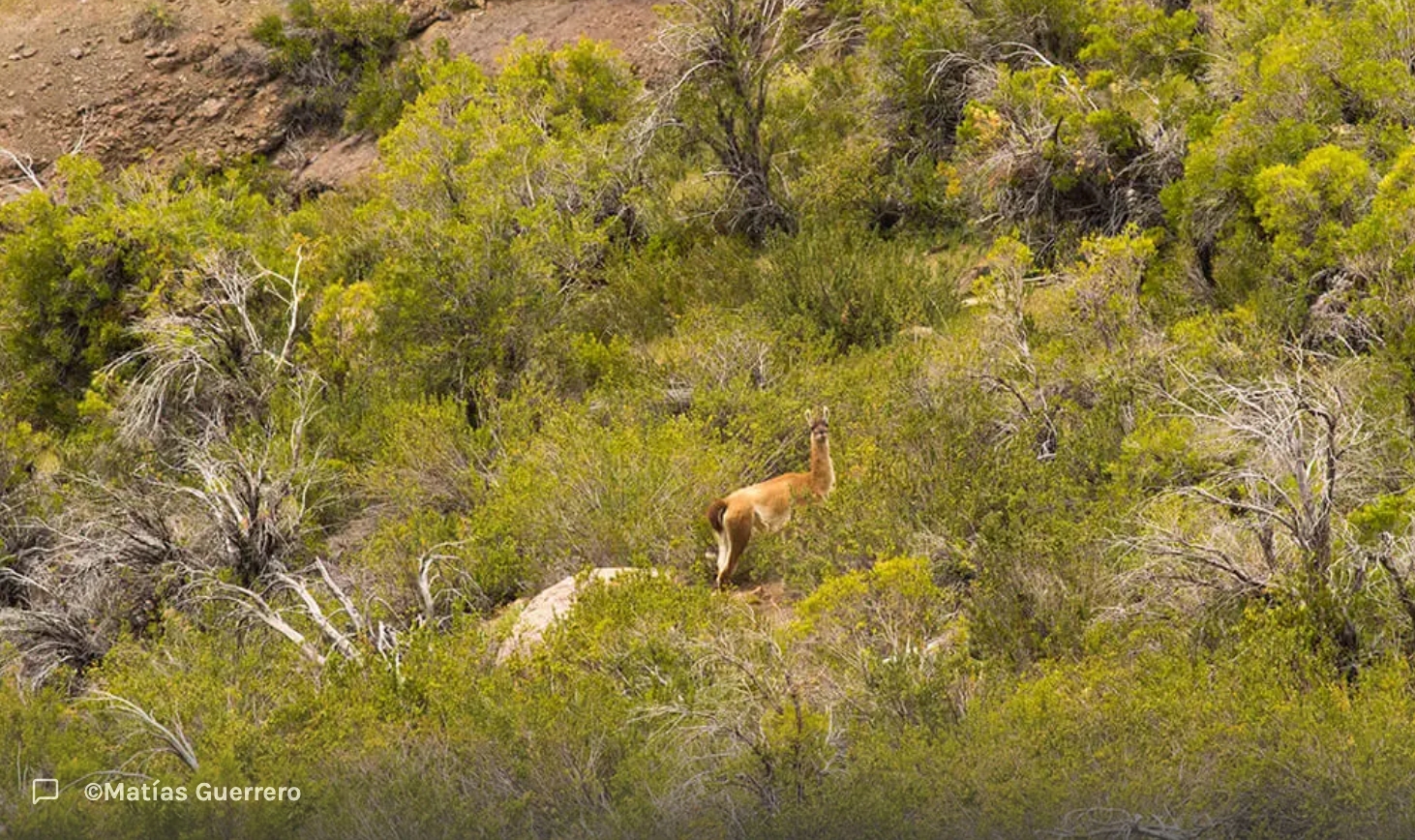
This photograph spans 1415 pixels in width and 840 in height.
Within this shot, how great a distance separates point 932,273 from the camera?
1633 cm

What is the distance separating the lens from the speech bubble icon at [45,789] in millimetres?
7993

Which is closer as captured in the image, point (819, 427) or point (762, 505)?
point (762, 505)

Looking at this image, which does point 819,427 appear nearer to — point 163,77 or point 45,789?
point 45,789

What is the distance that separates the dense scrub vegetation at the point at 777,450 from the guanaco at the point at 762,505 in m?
0.22

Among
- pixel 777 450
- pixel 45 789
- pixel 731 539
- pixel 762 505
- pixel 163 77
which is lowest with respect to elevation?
pixel 163 77

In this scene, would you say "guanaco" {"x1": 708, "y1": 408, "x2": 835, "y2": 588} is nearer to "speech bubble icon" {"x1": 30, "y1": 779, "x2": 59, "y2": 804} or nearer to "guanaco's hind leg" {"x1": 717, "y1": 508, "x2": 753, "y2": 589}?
"guanaco's hind leg" {"x1": 717, "y1": 508, "x2": 753, "y2": 589}

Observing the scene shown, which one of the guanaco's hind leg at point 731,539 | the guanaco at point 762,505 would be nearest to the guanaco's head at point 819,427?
the guanaco at point 762,505

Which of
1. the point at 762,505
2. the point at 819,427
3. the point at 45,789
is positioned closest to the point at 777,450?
the point at 819,427

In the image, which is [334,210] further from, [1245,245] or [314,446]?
[1245,245]

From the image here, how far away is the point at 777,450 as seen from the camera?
12055 mm

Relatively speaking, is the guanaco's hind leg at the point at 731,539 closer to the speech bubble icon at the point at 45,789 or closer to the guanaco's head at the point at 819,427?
the guanaco's head at the point at 819,427

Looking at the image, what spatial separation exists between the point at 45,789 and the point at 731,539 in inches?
189

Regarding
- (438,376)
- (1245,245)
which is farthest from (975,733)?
(438,376)

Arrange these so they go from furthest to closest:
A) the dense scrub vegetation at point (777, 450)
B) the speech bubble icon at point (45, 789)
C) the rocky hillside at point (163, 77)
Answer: the rocky hillside at point (163, 77), the speech bubble icon at point (45, 789), the dense scrub vegetation at point (777, 450)
